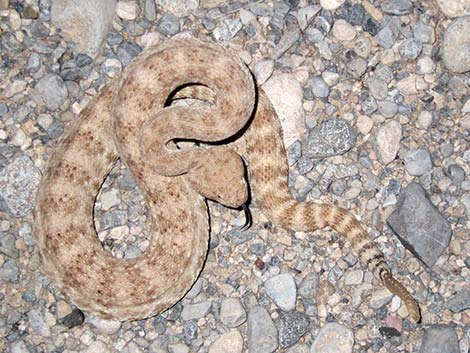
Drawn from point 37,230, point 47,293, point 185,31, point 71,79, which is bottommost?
point 47,293

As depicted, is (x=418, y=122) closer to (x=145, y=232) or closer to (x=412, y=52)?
(x=412, y=52)

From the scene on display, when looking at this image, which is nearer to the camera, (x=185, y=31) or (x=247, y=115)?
(x=247, y=115)

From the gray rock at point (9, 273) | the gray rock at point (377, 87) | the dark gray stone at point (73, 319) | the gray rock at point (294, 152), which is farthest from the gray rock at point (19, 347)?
the gray rock at point (377, 87)

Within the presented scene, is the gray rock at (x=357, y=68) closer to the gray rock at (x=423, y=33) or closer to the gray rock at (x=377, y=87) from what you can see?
the gray rock at (x=377, y=87)

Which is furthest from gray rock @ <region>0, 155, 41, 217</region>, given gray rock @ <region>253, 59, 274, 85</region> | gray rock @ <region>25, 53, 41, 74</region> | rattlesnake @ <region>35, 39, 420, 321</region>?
gray rock @ <region>253, 59, 274, 85</region>

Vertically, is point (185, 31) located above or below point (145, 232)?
above

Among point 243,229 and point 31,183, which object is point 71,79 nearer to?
point 31,183

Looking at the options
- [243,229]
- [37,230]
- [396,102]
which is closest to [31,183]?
[37,230]
